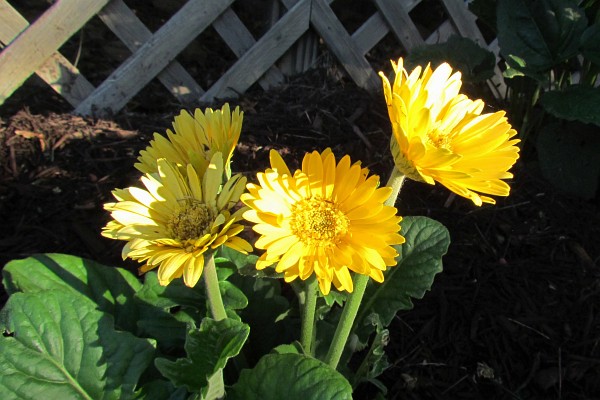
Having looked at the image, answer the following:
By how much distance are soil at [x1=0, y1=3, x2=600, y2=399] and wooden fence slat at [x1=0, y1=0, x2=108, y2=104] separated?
0.60 feet

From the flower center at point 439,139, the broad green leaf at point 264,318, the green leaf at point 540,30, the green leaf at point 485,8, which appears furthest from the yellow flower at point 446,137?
the green leaf at point 485,8

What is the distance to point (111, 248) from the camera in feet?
7.43

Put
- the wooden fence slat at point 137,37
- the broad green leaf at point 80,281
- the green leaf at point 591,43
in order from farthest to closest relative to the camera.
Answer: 1. the wooden fence slat at point 137,37
2. the green leaf at point 591,43
3. the broad green leaf at point 80,281

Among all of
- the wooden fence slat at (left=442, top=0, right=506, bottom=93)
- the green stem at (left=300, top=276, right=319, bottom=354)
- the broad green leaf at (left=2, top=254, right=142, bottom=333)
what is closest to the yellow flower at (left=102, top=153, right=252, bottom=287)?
the green stem at (left=300, top=276, right=319, bottom=354)

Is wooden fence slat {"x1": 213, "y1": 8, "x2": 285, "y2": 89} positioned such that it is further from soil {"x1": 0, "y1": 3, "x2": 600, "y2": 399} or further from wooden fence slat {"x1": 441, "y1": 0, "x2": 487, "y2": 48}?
wooden fence slat {"x1": 441, "y1": 0, "x2": 487, "y2": 48}

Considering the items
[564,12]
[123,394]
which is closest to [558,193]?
[564,12]

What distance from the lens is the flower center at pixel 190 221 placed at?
1145 millimetres

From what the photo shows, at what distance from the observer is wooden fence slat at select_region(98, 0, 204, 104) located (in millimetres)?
2637

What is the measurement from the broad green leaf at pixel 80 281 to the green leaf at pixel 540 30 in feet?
5.47

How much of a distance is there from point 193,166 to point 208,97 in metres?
1.71

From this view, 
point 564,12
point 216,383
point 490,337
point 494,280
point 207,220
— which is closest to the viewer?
point 207,220

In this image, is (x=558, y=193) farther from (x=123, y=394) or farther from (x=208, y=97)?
(x=123, y=394)

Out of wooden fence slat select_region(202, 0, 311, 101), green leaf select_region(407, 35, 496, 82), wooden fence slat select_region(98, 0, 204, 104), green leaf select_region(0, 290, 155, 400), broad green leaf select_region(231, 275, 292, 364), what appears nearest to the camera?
green leaf select_region(0, 290, 155, 400)

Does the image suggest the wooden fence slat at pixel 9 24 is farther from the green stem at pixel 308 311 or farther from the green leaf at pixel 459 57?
the green stem at pixel 308 311
